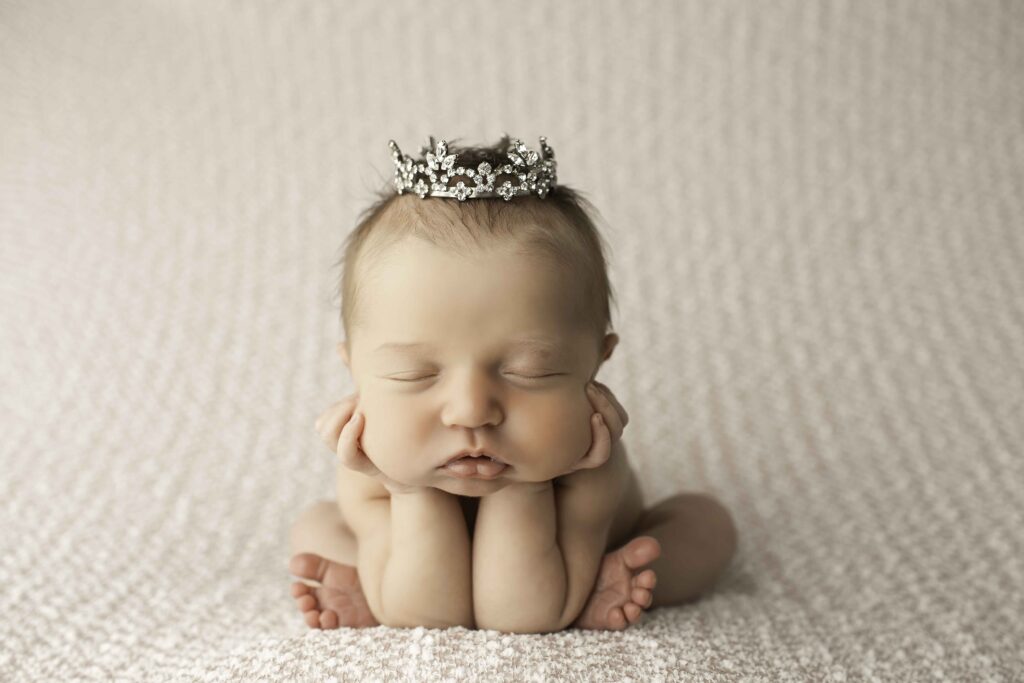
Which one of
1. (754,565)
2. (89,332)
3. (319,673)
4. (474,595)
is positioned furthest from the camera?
(89,332)

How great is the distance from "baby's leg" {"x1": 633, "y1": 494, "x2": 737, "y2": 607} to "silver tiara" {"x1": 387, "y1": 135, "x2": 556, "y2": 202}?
42 cm

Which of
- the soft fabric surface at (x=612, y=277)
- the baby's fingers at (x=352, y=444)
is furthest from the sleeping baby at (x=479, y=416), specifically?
the soft fabric surface at (x=612, y=277)

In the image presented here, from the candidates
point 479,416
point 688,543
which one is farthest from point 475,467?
point 688,543

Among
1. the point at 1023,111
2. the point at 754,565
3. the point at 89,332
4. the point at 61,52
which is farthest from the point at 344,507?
the point at 1023,111

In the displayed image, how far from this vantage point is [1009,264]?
6.46 ft

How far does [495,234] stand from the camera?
0.96 m

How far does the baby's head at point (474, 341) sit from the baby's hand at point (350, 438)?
0.01m

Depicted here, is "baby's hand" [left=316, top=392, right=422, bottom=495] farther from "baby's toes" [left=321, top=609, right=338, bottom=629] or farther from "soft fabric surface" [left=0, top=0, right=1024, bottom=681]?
"soft fabric surface" [left=0, top=0, right=1024, bottom=681]

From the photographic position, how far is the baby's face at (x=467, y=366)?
94cm

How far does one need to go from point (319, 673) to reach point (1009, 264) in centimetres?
153

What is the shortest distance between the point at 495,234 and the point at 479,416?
0.16 m

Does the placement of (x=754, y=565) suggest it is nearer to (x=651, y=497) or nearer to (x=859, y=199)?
(x=651, y=497)

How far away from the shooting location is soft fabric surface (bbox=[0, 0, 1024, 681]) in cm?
133

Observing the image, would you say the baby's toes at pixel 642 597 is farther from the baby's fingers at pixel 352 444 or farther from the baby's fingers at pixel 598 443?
the baby's fingers at pixel 352 444
